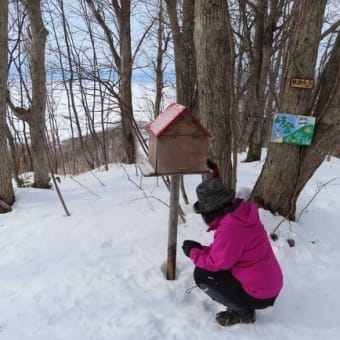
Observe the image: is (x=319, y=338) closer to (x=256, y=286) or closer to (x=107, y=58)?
(x=256, y=286)

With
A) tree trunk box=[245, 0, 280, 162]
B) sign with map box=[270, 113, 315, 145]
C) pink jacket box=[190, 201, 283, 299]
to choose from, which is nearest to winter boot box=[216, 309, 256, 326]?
pink jacket box=[190, 201, 283, 299]

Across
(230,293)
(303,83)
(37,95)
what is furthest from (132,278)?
(37,95)

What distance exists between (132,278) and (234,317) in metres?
0.86

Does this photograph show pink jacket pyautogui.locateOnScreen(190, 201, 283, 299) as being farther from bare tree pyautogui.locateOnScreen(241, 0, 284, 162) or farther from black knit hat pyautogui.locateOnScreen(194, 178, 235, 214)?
bare tree pyautogui.locateOnScreen(241, 0, 284, 162)

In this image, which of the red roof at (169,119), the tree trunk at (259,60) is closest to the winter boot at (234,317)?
the red roof at (169,119)

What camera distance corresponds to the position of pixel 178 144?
220 centimetres

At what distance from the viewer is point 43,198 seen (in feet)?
15.5

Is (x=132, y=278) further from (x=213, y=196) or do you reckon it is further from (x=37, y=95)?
(x=37, y=95)

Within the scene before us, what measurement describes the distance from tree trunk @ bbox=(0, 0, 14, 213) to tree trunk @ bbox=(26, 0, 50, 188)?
1130 millimetres

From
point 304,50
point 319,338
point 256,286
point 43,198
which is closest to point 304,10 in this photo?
point 304,50

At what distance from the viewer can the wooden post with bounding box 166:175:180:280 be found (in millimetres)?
2423

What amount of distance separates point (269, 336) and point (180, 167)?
1266 mm

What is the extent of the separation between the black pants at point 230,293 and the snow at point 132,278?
17 cm

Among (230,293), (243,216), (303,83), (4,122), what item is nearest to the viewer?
(243,216)
